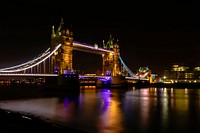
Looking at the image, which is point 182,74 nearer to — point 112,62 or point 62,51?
point 112,62

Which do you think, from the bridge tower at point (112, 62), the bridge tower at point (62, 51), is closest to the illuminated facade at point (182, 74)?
the bridge tower at point (112, 62)

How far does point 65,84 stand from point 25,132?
35.3 metres

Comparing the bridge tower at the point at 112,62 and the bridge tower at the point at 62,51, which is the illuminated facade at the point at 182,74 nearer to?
the bridge tower at the point at 112,62

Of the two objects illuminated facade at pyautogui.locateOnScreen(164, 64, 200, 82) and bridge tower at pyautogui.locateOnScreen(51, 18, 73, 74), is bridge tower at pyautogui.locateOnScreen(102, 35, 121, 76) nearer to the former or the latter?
bridge tower at pyautogui.locateOnScreen(51, 18, 73, 74)

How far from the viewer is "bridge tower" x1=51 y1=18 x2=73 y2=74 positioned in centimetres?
4672

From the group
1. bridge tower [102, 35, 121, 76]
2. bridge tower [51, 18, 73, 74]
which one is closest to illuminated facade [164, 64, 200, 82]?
bridge tower [102, 35, 121, 76]

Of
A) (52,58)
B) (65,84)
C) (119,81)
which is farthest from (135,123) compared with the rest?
(119,81)

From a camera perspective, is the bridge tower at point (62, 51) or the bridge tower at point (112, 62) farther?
the bridge tower at point (112, 62)

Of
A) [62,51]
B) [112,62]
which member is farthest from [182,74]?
[62,51]

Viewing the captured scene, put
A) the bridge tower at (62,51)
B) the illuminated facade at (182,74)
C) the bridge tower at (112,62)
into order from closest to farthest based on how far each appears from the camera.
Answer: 1. the bridge tower at (62,51)
2. the bridge tower at (112,62)
3. the illuminated facade at (182,74)

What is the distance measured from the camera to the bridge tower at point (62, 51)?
153 feet

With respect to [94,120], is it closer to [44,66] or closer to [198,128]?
[198,128]

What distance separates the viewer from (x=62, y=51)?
47344mm

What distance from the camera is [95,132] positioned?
40.0ft
